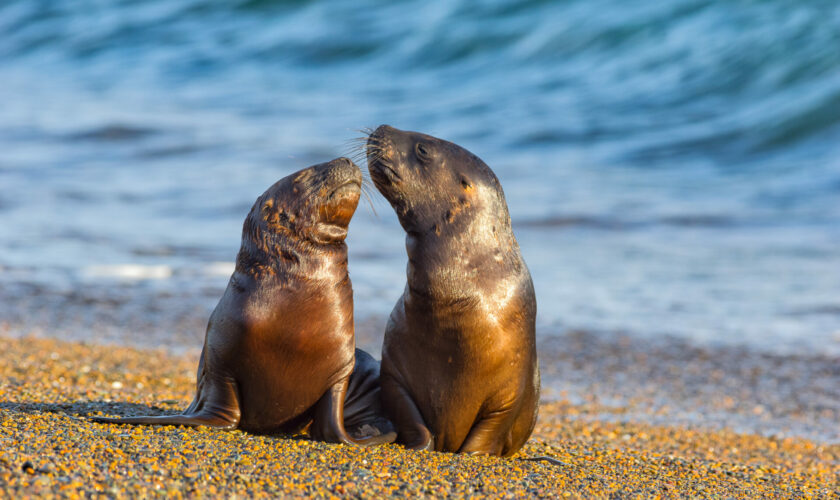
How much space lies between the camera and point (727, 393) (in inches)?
321

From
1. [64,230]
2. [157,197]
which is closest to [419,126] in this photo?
[157,197]

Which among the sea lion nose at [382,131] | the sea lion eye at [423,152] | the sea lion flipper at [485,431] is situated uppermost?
the sea lion nose at [382,131]

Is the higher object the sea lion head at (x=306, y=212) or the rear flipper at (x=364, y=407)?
the sea lion head at (x=306, y=212)

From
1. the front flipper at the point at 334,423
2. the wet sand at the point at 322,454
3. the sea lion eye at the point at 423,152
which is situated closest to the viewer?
the wet sand at the point at 322,454

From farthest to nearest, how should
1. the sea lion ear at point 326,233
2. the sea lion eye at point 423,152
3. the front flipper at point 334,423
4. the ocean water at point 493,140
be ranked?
1. the ocean water at point 493,140
2. the sea lion eye at point 423,152
3. the sea lion ear at point 326,233
4. the front flipper at point 334,423

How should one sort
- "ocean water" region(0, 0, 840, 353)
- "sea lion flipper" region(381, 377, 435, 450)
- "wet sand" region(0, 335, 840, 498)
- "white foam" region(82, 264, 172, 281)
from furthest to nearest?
"white foam" region(82, 264, 172, 281) < "ocean water" region(0, 0, 840, 353) < "sea lion flipper" region(381, 377, 435, 450) < "wet sand" region(0, 335, 840, 498)

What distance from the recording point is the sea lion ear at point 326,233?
4875 mm

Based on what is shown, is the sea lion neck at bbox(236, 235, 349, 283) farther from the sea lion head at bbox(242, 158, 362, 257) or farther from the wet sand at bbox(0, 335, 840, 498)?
the wet sand at bbox(0, 335, 840, 498)

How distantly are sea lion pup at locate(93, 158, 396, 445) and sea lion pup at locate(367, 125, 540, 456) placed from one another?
19 cm

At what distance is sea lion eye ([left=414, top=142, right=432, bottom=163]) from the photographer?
198 inches

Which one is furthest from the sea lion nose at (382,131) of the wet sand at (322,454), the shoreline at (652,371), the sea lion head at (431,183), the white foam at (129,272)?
the white foam at (129,272)

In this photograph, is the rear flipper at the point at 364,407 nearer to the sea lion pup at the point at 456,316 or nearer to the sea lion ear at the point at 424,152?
the sea lion pup at the point at 456,316

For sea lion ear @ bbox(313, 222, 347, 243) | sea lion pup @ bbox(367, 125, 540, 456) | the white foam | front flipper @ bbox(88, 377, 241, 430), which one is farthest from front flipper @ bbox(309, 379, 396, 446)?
the white foam

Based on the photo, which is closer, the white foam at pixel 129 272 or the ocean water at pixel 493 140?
the ocean water at pixel 493 140
